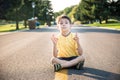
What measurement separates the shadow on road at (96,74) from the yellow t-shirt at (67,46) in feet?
1.34

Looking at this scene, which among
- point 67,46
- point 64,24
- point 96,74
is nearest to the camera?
point 96,74

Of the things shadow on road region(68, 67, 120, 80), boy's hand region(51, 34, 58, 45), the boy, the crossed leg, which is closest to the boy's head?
the boy

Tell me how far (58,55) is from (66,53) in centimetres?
22

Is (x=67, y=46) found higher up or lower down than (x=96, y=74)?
higher up

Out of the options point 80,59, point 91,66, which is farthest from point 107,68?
point 80,59

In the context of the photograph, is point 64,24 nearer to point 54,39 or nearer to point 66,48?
point 54,39

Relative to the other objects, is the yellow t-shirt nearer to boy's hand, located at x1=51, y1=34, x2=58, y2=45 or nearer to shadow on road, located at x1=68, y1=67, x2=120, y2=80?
boy's hand, located at x1=51, y1=34, x2=58, y2=45

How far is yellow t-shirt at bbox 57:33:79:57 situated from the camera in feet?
21.1

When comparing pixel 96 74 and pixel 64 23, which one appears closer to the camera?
pixel 96 74

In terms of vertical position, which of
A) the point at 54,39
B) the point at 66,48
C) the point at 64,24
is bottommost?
the point at 66,48

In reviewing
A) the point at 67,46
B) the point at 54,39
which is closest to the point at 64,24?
the point at 54,39

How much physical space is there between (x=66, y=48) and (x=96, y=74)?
0.96 meters

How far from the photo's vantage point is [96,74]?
6.00 metres

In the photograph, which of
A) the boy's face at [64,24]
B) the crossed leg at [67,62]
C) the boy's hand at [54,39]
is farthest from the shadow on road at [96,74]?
the boy's face at [64,24]
